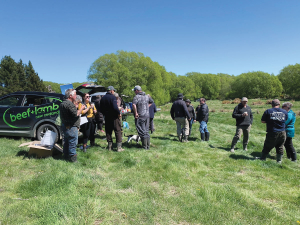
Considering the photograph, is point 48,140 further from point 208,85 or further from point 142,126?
point 208,85

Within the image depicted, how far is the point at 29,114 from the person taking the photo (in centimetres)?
655

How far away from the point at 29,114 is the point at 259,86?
3140 inches

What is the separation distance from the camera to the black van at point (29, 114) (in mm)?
6465

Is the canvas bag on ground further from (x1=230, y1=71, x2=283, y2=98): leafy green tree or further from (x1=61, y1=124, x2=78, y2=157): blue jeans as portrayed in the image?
(x1=230, y1=71, x2=283, y2=98): leafy green tree

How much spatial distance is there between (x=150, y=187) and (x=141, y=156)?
1896 millimetres

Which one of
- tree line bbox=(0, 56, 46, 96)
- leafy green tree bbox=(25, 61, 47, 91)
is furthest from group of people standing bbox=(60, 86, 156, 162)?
leafy green tree bbox=(25, 61, 47, 91)

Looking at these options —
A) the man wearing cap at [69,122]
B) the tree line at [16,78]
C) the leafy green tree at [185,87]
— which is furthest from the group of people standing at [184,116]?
the leafy green tree at [185,87]

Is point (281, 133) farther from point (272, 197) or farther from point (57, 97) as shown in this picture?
point (57, 97)

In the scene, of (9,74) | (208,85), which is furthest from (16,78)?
(208,85)

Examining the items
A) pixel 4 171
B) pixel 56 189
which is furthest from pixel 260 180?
pixel 4 171

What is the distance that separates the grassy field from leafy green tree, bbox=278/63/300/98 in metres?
66.8

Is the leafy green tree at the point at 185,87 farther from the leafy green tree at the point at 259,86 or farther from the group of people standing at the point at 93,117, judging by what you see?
the group of people standing at the point at 93,117

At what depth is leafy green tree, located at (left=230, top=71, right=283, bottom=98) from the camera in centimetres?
6811

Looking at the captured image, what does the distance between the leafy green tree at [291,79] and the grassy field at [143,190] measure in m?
66.8
